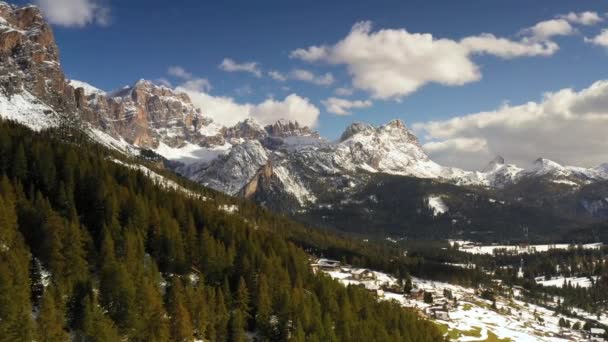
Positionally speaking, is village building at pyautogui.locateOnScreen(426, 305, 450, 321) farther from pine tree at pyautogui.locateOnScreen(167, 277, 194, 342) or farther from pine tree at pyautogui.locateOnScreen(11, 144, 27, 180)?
pine tree at pyautogui.locateOnScreen(11, 144, 27, 180)

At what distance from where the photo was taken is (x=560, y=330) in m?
196

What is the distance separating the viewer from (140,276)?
8706cm

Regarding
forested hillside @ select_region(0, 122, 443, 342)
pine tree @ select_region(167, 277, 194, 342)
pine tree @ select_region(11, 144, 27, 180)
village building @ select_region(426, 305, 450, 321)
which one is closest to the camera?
forested hillside @ select_region(0, 122, 443, 342)

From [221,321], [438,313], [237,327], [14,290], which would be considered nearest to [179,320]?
[221,321]

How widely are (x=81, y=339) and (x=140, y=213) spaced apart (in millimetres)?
47657

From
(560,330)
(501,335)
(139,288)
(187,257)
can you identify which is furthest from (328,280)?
(560,330)

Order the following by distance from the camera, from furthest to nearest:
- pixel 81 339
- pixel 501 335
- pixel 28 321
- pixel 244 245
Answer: pixel 501 335 → pixel 244 245 → pixel 81 339 → pixel 28 321

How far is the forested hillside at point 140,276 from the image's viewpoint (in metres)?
74.1

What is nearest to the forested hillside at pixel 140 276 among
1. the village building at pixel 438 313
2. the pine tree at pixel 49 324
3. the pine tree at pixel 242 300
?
the pine tree at pixel 49 324

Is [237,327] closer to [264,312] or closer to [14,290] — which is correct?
[264,312]

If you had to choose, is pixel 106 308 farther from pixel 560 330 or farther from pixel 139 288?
pixel 560 330

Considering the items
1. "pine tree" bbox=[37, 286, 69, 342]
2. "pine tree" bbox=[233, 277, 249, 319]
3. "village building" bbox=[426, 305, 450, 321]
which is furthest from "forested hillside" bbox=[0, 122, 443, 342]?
"village building" bbox=[426, 305, 450, 321]

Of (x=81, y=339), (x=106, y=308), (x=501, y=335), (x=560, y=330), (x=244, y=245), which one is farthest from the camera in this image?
(x=560, y=330)

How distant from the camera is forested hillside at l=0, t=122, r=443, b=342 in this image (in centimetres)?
7412
